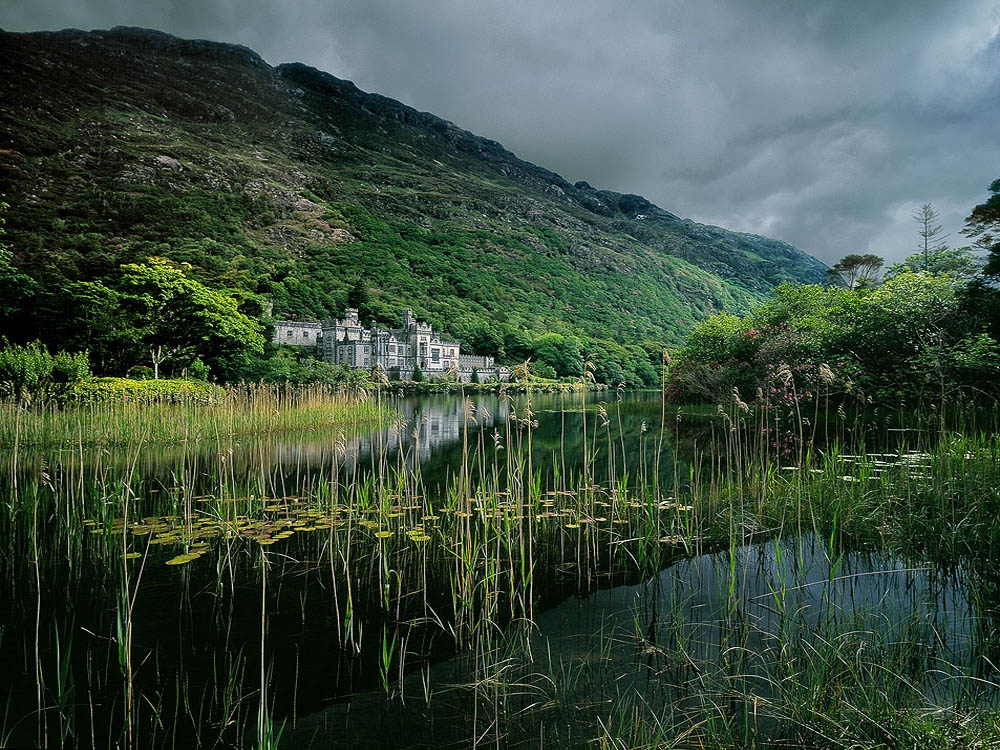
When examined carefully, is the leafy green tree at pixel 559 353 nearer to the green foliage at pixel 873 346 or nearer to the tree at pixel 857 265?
the tree at pixel 857 265

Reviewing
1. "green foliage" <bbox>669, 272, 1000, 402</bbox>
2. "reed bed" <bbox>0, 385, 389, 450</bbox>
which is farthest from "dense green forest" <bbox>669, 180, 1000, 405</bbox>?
"reed bed" <bbox>0, 385, 389, 450</bbox>

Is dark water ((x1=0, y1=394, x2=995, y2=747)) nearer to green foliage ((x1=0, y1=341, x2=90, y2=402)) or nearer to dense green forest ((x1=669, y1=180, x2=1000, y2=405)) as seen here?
dense green forest ((x1=669, y1=180, x2=1000, y2=405))

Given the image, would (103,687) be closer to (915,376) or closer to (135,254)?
(915,376)

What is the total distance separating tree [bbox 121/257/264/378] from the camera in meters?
22.7

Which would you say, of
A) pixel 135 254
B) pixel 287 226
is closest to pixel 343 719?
pixel 135 254

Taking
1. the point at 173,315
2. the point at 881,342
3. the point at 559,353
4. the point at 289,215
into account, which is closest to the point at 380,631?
the point at 881,342

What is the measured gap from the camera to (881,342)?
45.2ft

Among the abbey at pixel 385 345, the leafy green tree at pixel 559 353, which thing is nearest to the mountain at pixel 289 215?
the leafy green tree at pixel 559 353

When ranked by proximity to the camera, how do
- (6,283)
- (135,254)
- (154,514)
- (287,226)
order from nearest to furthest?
(154,514) < (6,283) < (135,254) < (287,226)

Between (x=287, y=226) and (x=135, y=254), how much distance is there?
26.4 m

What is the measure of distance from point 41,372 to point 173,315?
29.2 feet

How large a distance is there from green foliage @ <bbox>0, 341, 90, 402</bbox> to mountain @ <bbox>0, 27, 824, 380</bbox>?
7.97m

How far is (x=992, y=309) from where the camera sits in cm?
1202

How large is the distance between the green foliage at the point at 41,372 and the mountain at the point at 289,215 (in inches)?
314
